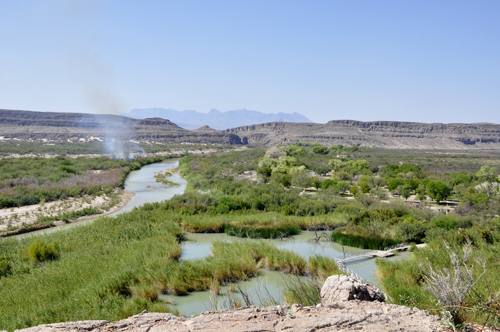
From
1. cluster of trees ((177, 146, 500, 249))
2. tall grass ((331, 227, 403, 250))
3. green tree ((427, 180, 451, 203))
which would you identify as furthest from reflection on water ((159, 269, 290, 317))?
green tree ((427, 180, 451, 203))

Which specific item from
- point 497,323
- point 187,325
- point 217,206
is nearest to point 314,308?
point 187,325

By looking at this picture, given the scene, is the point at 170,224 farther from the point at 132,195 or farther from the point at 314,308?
the point at 132,195

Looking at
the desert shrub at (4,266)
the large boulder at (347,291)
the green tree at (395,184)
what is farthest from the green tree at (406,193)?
the desert shrub at (4,266)

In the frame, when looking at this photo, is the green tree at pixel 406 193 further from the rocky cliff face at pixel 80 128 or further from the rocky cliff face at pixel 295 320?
the rocky cliff face at pixel 80 128

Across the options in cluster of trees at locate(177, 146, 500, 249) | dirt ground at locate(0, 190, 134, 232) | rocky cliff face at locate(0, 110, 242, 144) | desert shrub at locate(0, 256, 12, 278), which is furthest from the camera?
rocky cliff face at locate(0, 110, 242, 144)

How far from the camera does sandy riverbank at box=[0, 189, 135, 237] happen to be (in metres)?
18.5

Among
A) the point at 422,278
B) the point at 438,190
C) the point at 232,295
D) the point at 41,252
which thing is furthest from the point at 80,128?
the point at 422,278

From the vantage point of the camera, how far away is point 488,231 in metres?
13.6

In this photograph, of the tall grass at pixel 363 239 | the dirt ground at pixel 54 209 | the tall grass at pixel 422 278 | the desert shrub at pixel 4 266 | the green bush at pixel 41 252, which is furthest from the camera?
the dirt ground at pixel 54 209

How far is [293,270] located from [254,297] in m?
2.40

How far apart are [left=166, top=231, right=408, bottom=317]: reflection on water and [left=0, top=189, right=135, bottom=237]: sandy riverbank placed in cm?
963

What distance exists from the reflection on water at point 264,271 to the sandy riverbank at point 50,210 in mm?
9626

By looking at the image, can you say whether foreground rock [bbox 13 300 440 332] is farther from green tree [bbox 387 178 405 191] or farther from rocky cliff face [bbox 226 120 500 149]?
rocky cliff face [bbox 226 120 500 149]

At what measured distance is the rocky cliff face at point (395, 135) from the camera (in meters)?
120
